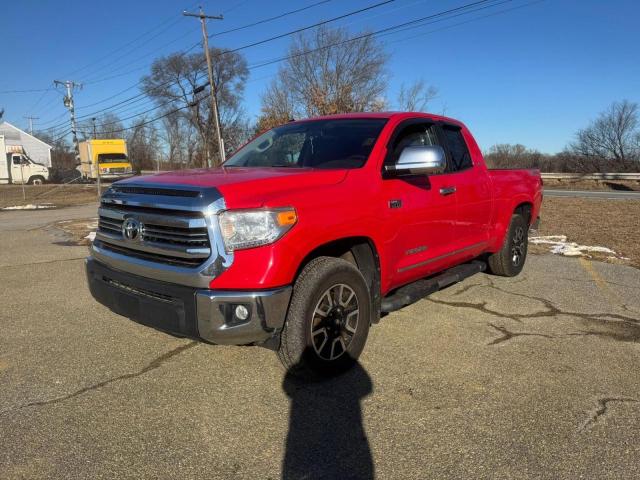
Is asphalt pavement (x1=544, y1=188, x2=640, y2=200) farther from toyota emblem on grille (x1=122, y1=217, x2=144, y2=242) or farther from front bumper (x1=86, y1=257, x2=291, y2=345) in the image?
toyota emblem on grille (x1=122, y1=217, x2=144, y2=242)

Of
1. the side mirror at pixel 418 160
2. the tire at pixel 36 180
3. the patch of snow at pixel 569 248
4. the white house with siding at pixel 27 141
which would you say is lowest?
the patch of snow at pixel 569 248

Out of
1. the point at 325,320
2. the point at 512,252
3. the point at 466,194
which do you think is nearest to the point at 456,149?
the point at 466,194

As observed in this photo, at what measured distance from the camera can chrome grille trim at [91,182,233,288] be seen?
2914 mm

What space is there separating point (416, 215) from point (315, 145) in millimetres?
1086

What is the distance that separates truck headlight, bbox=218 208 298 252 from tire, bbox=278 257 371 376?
0.39 m

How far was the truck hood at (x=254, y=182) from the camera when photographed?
298 cm

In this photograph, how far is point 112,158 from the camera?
3584 centimetres

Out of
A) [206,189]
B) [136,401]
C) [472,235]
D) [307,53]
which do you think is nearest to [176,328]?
[136,401]

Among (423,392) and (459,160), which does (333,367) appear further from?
(459,160)

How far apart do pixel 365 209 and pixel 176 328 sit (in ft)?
4.94

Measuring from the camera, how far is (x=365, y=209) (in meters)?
3.53

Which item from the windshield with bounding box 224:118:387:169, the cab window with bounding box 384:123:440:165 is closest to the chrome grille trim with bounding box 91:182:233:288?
the windshield with bounding box 224:118:387:169

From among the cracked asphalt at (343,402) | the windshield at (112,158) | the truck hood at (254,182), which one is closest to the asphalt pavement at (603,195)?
the cracked asphalt at (343,402)

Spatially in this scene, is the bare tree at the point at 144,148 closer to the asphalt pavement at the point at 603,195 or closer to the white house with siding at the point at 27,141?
the white house with siding at the point at 27,141
